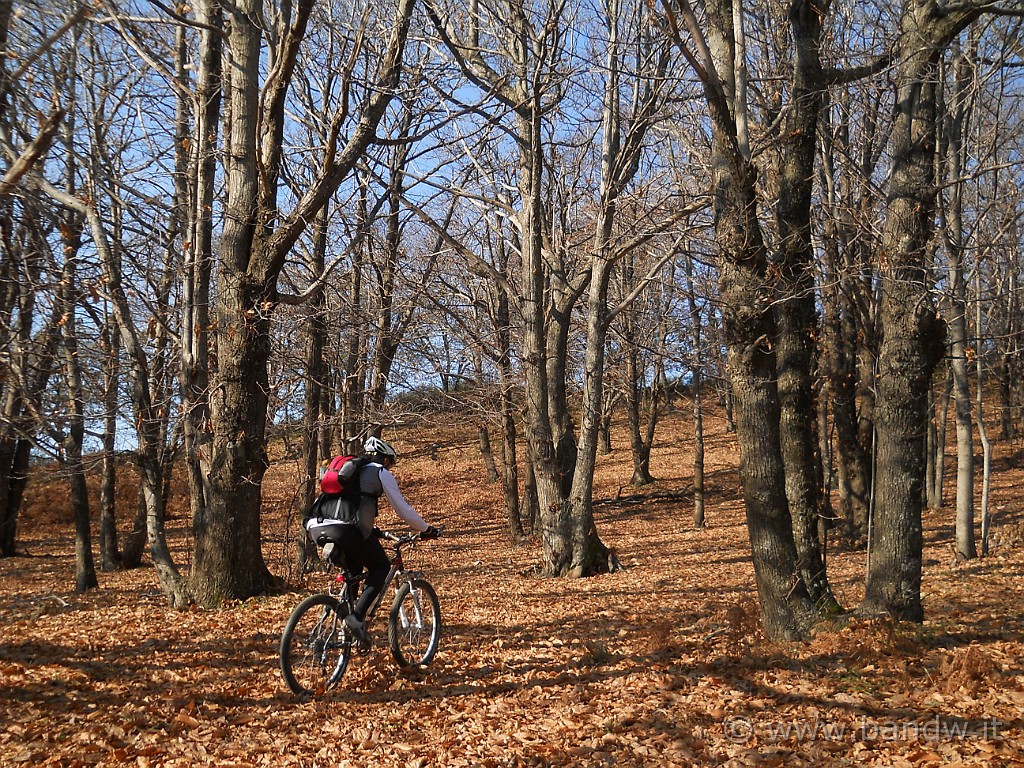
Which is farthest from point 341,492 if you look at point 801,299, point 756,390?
point 801,299

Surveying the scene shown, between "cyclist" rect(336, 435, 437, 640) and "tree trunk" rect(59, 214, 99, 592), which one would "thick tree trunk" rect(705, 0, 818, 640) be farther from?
"tree trunk" rect(59, 214, 99, 592)

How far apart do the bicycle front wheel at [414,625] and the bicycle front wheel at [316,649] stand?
1.37 ft

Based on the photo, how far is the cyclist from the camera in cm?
552

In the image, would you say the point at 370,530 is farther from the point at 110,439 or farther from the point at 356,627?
the point at 110,439

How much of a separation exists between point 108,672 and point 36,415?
3.76m

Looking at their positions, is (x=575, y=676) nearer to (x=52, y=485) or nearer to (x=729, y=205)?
(x=729, y=205)

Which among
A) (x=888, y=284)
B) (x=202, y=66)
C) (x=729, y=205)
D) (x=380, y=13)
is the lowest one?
(x=888, y=284)

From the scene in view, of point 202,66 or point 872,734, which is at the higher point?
point 202,66

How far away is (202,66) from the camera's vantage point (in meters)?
8.79

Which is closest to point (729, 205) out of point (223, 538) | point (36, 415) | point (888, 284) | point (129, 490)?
point (888, 284)

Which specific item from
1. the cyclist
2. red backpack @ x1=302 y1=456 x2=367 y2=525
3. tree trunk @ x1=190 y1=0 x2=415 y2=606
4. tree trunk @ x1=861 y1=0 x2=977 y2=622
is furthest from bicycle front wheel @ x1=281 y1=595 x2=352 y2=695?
tree trunk @ x1=861 y1=0 x2=977 y2=622

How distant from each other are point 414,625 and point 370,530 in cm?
94

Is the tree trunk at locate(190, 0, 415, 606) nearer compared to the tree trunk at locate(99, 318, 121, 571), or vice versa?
the tree trunk at locate(190, 0, 415, 606)

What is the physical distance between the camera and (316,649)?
17.8ft
